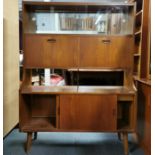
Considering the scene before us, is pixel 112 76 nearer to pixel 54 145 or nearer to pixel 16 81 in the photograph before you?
pixel 54 145

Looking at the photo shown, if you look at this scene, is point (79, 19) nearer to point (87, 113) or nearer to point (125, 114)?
point (87, 113)

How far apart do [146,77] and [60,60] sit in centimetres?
110

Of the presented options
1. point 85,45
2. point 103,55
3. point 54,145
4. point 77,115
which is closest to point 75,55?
point 85,45

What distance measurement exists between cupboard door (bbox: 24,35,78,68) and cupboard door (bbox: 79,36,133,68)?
0.39 ft

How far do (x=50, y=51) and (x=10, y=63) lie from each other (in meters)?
0.84

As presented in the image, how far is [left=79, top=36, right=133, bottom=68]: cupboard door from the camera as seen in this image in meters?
2.65

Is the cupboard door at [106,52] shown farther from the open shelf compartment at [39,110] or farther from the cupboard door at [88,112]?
the open shelf compartment at [39,110]

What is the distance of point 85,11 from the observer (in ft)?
9.30

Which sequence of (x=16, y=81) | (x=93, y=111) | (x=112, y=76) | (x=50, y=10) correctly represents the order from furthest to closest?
(x=16, y=81) < (x=112, y=76) < (x=50, y=10) < (x=93, y=111)

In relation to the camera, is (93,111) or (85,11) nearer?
(93,111)

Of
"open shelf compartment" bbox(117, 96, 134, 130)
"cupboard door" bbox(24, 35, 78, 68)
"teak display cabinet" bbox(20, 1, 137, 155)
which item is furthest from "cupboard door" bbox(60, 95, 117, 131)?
"cupboard door" bbox(24, 35, 78, 68)

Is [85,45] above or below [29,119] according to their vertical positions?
above

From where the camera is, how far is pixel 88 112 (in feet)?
8.51

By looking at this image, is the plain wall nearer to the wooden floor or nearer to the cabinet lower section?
the wooden floor
